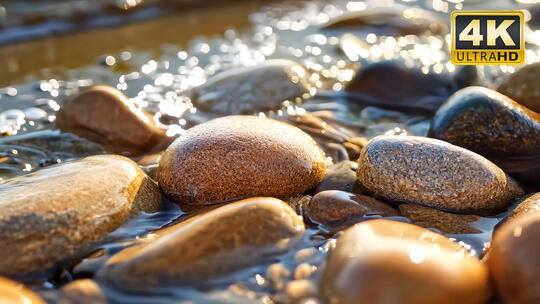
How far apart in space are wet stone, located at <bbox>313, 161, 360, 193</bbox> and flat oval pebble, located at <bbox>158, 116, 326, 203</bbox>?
3.0 inches

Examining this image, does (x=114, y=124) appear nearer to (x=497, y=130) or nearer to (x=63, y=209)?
(x=63, y=209)

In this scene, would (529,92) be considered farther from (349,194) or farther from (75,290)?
(75,290)

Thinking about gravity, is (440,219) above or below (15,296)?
below

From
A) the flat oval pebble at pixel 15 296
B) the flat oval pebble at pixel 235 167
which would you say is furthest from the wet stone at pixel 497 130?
the flat oval pebble at pixel 15 296

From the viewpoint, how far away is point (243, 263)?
6.86 feet

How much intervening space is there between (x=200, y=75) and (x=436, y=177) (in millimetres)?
3028

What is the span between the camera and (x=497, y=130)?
10.2 ft

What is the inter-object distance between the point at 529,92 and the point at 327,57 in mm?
2264

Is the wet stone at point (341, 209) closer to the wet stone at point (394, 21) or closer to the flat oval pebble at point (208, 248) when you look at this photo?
the flat oval pebble at point (208, 248)

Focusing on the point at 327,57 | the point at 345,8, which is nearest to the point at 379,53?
the point at 327,57

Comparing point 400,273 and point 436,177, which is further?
point 436,177

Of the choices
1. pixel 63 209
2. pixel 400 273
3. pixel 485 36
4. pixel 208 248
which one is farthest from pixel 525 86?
pixel 63 209

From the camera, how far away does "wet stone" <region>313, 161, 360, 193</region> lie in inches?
111

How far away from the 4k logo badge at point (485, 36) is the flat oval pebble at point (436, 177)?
3.94 ft
